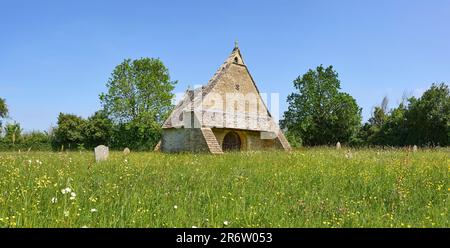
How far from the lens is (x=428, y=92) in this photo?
37719mm

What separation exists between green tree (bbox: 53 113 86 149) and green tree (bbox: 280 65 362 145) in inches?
987

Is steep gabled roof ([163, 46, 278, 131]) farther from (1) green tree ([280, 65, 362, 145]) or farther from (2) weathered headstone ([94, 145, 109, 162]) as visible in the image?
(1) green tree ([280, 65, 362, 145])

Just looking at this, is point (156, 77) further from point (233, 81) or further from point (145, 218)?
point (145, 218)

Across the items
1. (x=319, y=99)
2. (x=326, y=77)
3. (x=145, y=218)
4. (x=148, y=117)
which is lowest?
(x=145, y=218)

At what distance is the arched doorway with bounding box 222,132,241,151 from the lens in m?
22.8

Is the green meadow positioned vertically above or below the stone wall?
below

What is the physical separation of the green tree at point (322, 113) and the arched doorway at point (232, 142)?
19.5 metres

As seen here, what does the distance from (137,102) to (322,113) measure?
76.0 feet

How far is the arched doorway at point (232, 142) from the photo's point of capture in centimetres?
2278

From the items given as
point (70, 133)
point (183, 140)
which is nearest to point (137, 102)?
point (70, 133)

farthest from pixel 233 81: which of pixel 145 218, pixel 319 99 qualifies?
pixel 319 99

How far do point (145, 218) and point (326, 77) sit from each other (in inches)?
1691

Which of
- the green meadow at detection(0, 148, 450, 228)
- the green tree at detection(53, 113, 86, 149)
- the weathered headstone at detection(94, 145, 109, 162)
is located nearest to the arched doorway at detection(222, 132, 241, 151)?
the weathered headstone at detection(94, 145, 109, 162)
